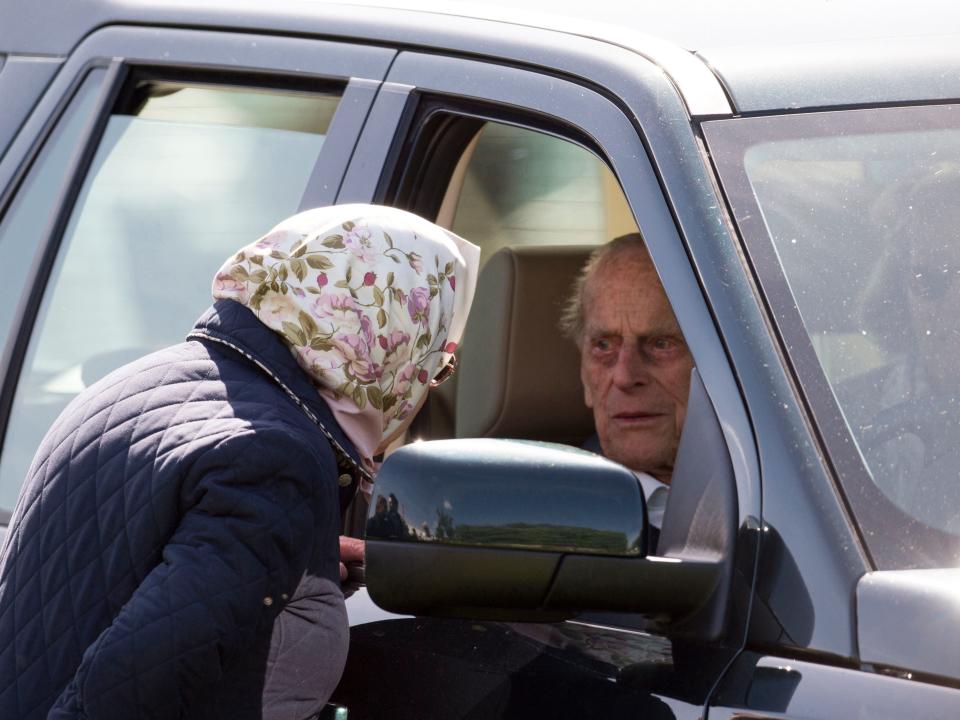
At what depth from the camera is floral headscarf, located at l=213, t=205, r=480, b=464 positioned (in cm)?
210

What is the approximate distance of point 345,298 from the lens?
210cm

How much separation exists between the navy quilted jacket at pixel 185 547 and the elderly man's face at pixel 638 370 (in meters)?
1.00

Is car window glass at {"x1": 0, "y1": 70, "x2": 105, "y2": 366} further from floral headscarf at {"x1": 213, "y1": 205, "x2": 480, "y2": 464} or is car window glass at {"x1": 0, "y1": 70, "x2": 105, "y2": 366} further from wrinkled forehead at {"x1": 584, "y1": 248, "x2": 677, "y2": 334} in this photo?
wrinkled forehead at {"x1": 584, "y1": 248, "x2": 677, "y2": 334}

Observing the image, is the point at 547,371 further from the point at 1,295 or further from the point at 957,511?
the point at 957,511

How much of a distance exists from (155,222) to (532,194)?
0.78 meters

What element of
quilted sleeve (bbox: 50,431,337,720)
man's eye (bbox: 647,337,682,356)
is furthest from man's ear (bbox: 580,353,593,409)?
quilted sleeve (bbox: 50,431,337,720)

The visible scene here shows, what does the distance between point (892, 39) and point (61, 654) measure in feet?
4.56

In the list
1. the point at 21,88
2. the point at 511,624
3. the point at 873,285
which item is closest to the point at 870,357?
the point at 873,285

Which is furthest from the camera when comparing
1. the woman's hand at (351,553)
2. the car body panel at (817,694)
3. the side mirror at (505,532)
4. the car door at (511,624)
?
the woman's hand at (351,553)

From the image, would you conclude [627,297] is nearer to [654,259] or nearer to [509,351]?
[509,351]

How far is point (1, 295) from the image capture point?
9.12 ft

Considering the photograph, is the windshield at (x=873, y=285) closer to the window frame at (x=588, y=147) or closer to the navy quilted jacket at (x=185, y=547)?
the window frame at (x=588, y=147)

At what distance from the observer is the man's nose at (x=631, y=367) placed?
3.04 metres

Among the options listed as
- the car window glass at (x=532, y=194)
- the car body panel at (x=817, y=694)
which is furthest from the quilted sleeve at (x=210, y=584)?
the car window glass at (x=532, y=194)
